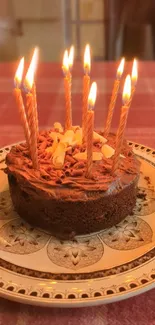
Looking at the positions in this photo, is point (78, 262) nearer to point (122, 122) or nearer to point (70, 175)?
point (70, 175)

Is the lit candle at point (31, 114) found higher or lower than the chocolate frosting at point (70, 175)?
higher

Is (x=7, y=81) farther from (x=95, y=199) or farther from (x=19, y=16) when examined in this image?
(x=19, y=16)

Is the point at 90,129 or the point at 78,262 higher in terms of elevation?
the point at 90,129

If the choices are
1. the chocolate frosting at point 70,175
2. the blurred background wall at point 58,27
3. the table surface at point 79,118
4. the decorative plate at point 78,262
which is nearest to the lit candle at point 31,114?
the chocolate frosting at point 70,175

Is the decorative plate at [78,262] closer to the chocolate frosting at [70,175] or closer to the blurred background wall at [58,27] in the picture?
the chocolate frosting at [70,175]

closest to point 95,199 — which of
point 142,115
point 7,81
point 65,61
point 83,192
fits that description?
point 83,192

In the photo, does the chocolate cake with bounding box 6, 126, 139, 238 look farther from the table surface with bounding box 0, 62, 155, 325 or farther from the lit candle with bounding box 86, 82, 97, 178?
the table surface with bounding box 0, 62, 155, 325

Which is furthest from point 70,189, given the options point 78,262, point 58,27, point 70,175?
point 58,27
